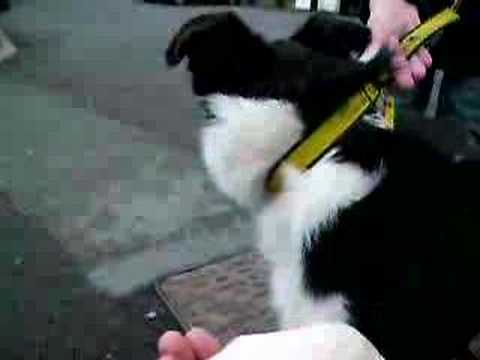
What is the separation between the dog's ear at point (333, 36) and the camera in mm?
1427

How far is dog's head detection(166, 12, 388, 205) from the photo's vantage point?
4.19 ft

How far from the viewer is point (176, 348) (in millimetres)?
788

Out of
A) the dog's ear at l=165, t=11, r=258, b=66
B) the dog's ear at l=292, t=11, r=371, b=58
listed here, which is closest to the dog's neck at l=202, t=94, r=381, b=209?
the dog's ear at l=165, t=11, r=258, b=66

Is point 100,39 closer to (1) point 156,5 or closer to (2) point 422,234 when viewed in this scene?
(1) point 156,5

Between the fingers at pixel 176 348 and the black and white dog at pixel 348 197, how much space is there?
51 centimetres

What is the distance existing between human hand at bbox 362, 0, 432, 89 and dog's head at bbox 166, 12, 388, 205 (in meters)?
0.07

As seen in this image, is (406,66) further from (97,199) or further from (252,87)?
(97,199)

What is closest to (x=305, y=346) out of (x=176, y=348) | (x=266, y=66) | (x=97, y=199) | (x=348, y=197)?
(x=176, y=348)

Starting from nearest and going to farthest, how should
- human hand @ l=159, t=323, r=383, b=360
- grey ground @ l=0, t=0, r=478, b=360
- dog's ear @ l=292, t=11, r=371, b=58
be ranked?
human hand @ l=159, t=323, r=383, b=360 < dog's ear @ l=292, t=11, r=371, b=58 < grey ground @ l=0, t=0, r=478, b=360

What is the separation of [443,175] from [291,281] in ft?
1.18

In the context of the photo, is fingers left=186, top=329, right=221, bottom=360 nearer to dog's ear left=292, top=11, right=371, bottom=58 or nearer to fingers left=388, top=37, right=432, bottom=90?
fingers left=388, top=37, right=432, bottom=90

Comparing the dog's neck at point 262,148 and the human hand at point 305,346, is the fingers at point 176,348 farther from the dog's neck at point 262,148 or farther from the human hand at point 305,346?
the dog's neck at point 262,148

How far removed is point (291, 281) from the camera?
1372 mm

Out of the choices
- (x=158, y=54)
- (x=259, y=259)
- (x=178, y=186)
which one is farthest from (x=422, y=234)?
(x=158, y=54)
